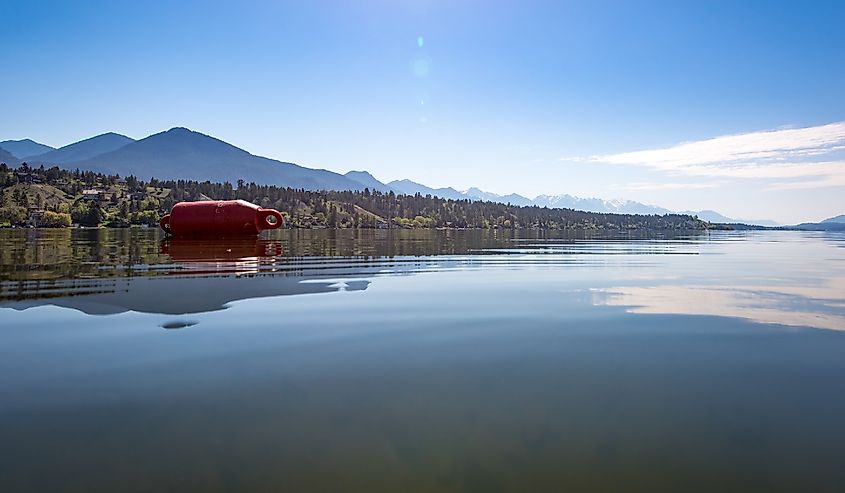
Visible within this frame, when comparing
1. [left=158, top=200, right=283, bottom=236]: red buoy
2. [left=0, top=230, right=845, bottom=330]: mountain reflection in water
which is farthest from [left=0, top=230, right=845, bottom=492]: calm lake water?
[left=158, top=200, right=283, bottom=236]: red buoy

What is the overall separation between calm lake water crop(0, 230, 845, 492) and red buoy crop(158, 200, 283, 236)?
24.2 metres

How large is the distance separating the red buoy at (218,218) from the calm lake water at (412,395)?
2415 cm

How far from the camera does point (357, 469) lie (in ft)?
13.1

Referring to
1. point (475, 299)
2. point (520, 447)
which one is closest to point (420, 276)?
point (475, 299)

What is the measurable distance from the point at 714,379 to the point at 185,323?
8550 millimetres

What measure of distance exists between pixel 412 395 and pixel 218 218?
33614 millimetres

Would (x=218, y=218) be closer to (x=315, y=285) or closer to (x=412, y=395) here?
(x=315, y=285)

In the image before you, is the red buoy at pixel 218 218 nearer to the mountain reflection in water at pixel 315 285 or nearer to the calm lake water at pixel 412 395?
the mountain reflection in water at pixel 315 285

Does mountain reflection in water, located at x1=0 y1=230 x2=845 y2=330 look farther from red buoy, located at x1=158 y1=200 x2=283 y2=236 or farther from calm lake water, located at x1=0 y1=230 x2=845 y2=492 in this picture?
red buoy, located at x1=158 y1=200 x2=283 y2=236

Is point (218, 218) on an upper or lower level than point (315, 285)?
upper

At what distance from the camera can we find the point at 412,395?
5523 mm

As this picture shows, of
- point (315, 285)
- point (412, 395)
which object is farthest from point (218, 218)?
point (412, 395)

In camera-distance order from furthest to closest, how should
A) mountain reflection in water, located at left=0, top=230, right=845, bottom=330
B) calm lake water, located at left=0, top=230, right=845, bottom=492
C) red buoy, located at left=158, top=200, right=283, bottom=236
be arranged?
red buoy, located at left=158, top=200, right=283, bottom=236
mountain reflection in water, located at left=0, top=230, right=845, bottom=330
calm lake water, located at left=0, top=230, right=845, bottom=492

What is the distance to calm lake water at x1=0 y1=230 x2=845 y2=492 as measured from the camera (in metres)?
3.95
